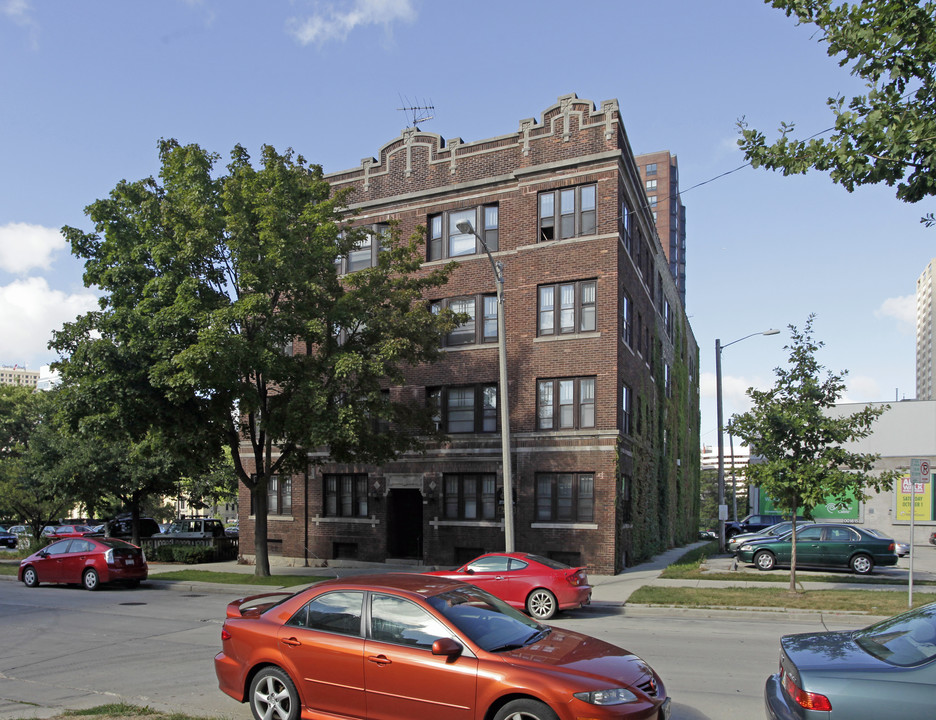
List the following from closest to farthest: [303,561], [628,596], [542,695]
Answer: [542,695] < [628,596] < [303,561]

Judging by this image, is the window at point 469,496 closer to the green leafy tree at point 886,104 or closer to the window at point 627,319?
the window at point 627,319

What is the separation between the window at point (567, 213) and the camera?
24.6 m

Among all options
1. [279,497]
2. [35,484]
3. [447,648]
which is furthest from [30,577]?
[447,648]

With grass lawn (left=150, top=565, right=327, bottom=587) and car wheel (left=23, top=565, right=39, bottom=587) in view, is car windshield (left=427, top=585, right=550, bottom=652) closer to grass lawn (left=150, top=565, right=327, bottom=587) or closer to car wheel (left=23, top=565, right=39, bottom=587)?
grass lawn (left=150, top=565, right=327, bottom=587)

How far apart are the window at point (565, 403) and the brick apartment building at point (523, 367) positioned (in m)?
0.05

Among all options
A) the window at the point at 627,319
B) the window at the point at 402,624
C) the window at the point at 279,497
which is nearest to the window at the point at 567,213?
the window at the point at 627,319

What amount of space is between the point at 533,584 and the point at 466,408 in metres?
11.5

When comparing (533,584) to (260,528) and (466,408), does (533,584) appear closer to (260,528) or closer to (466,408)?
(260,528)

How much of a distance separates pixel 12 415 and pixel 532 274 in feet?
183

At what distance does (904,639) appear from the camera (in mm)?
5574

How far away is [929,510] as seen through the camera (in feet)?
155

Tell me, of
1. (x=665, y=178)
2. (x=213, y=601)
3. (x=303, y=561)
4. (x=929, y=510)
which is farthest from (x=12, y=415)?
(x=665, y=178)

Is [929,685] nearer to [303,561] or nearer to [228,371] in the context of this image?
[228,371]

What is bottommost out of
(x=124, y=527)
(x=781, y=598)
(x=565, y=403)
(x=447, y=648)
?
(x=124, y=527)
